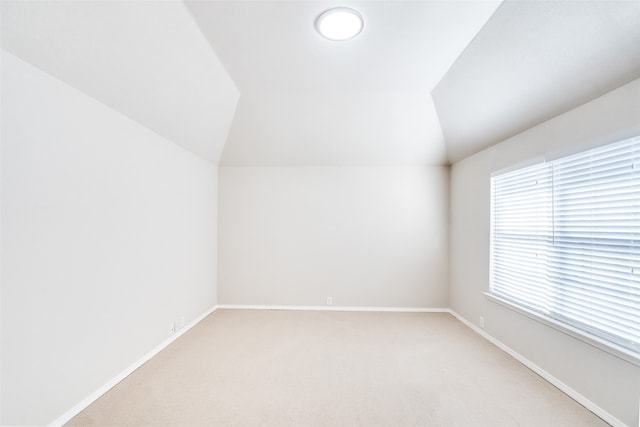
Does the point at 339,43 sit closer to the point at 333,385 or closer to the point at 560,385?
the point at 333,385

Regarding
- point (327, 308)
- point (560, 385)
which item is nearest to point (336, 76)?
point (327, 308)

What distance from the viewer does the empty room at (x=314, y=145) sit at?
5.31 ft

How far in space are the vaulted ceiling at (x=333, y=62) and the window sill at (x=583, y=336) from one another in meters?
1.72

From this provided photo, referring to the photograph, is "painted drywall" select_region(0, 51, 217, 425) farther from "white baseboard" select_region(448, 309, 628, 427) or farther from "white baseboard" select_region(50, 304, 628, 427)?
"white baseboard" select_region(448, 309, 628, 427)

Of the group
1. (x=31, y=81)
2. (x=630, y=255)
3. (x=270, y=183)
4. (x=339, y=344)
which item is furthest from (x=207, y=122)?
(x=630, y=255)

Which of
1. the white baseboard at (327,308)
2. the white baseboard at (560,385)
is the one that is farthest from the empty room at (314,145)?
the white baseboard at (327,308)

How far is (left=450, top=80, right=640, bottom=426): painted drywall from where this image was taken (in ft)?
5.66

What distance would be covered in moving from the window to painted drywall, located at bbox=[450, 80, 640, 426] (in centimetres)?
12

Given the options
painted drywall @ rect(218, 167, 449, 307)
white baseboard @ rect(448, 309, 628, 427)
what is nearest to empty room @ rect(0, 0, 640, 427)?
white baseboard @ rect(448, 309, 628, 427)

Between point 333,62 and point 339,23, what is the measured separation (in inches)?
19.3

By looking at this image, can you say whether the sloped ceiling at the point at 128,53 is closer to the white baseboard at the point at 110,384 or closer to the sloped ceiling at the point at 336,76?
the sloped ceiling at the point at 336,76

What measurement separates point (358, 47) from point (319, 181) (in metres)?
2.17

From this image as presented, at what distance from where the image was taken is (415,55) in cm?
241

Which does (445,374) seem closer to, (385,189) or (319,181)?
(385,189)
